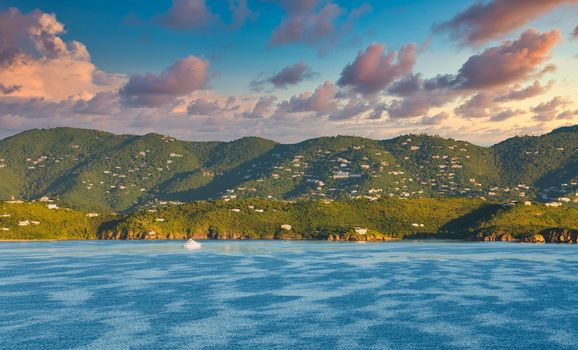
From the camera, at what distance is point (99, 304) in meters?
83.4

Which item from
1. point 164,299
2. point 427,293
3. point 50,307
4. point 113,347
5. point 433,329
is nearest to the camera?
point 113,347

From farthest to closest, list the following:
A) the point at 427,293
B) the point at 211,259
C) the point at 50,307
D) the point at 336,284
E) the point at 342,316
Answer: the point at 211,259
the point at 336,284
the point at 427,293
the point at 50,307
the point at 342,316

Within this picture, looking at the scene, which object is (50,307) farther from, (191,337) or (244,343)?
(244,343)

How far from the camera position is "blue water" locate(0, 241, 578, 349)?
61062mm

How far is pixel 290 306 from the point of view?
81562 mm

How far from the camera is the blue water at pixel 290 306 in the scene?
61.1m

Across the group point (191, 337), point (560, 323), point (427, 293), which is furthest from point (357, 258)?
point (191, 337)

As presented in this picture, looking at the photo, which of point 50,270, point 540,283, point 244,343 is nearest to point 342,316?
point 244,343

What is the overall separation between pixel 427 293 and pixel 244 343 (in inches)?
1695

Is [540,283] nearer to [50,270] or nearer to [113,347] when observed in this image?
[113,347]

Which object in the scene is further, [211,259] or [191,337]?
[211,259]

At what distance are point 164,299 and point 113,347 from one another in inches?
1186

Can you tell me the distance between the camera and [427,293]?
93625 millimetres

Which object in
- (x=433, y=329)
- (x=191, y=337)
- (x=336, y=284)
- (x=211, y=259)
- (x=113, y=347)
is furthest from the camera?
(x=211, y=259)
